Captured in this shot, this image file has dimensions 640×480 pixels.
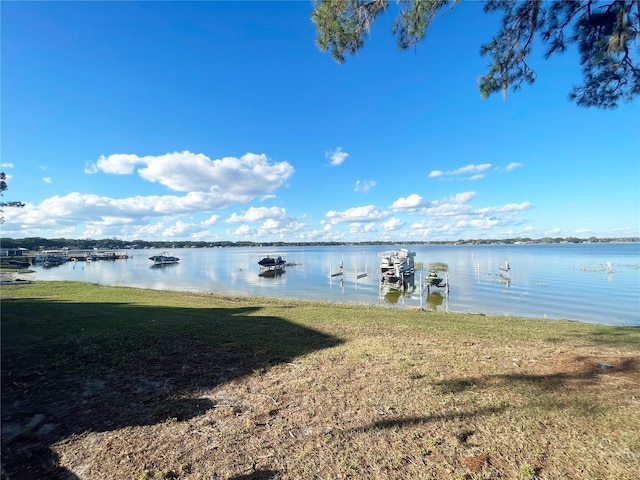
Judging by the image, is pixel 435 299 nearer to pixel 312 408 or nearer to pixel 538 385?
pixel 538 385

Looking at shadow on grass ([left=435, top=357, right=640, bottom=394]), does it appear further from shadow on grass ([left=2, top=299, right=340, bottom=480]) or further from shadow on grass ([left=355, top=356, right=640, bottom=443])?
shadow on grass ([left=2, top=299, right=340, bottom=480])

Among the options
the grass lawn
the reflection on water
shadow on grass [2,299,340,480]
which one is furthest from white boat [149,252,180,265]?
the grass lawn

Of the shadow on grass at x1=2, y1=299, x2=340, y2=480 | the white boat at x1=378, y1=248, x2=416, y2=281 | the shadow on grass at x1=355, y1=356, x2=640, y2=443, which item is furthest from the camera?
the white boat at x1=378, y1=248, x2=416, y2=281

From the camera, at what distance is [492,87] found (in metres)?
6.32

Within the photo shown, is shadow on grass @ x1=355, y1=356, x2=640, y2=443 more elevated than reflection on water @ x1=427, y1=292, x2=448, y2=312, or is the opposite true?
shadow on grass @ x1=355, y1=356, x2=640, y2=443

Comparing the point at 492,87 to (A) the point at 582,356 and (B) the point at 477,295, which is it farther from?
(B) the point at 477,295

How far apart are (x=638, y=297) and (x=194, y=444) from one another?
32.5 meters

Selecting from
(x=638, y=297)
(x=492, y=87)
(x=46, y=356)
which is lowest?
(x=638, y=297)

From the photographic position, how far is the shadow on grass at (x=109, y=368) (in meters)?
3.53

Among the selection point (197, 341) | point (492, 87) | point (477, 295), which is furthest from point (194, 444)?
point (477, 295)

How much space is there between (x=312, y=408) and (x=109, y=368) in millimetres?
3672

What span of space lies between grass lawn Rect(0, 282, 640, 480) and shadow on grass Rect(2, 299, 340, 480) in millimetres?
27

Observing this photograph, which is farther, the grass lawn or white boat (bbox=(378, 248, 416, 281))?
white boat (bbox=(378, 248, 416, 281))

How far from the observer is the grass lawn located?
9.79 ft
